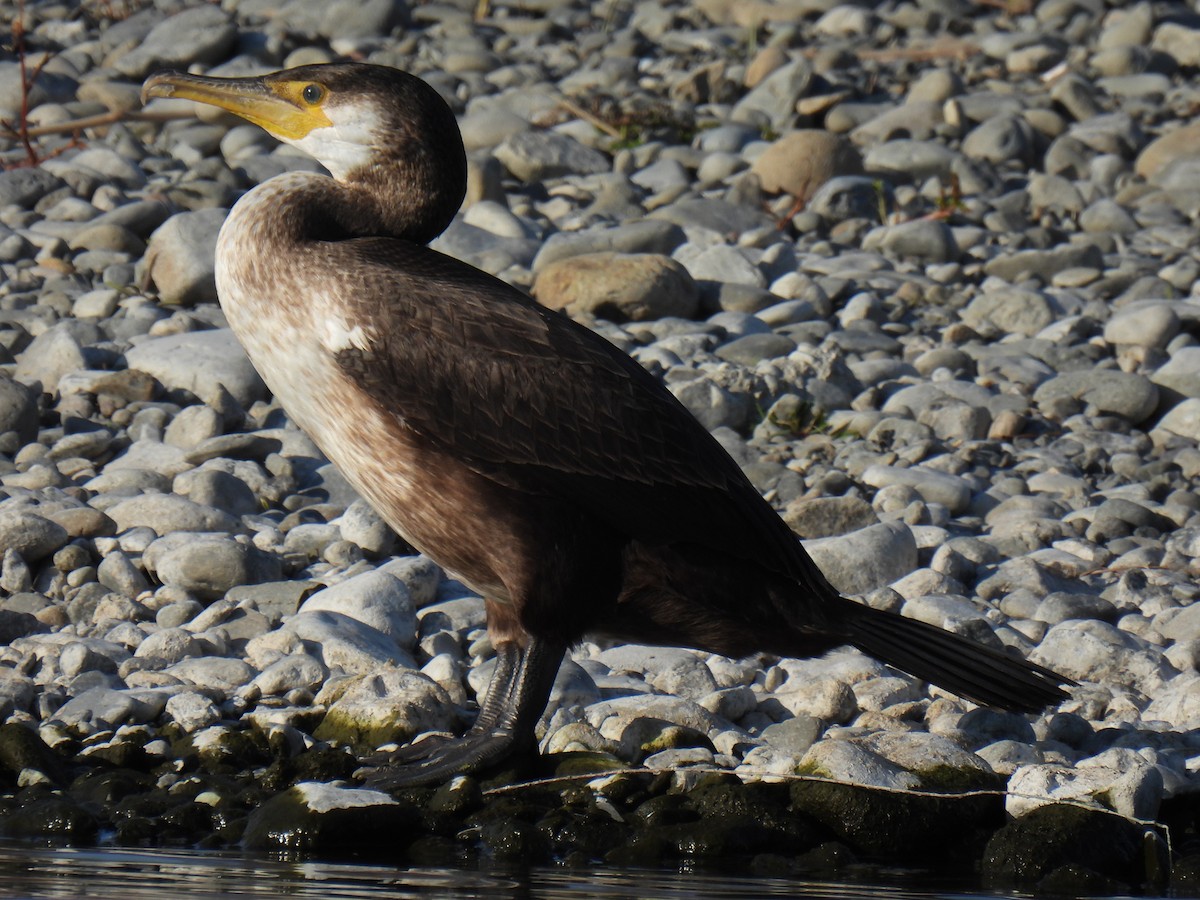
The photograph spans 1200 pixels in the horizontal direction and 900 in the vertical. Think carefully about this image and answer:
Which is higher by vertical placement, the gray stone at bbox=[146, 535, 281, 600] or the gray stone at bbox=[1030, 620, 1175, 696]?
the gray stone at bbox=[1030, 620, 1175, 696]

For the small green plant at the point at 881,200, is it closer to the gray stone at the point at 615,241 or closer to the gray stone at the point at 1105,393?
the gray stone at the point at 615,241

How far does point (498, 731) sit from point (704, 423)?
2.90 metres

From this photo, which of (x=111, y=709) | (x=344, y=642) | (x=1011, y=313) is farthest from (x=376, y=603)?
(x=1011, y=313)

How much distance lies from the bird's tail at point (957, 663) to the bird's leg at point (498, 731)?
2.71ft

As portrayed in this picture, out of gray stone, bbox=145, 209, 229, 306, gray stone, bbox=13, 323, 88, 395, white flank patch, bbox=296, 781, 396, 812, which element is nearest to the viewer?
white flank patch, bbox=296, 781, 396, 812

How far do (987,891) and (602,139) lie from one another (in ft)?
25.0

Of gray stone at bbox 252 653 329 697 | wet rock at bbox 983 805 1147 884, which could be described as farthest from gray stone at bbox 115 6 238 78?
wet rock at bbox 983 805 1147 884

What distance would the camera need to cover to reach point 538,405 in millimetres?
4438

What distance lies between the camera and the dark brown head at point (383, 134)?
475 cm

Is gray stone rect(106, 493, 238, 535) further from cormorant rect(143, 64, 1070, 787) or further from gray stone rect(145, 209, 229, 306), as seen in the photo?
gray stone rect(145, 209, 229, 306)

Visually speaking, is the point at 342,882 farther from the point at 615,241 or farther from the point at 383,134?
the point at 615,241

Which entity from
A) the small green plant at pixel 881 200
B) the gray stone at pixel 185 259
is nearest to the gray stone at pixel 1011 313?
the small green plant at pixel 881 200

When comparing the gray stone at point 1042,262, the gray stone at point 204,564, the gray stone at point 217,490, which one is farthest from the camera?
the gray stone at point 1042,262

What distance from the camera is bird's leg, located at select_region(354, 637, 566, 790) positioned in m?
4.40
